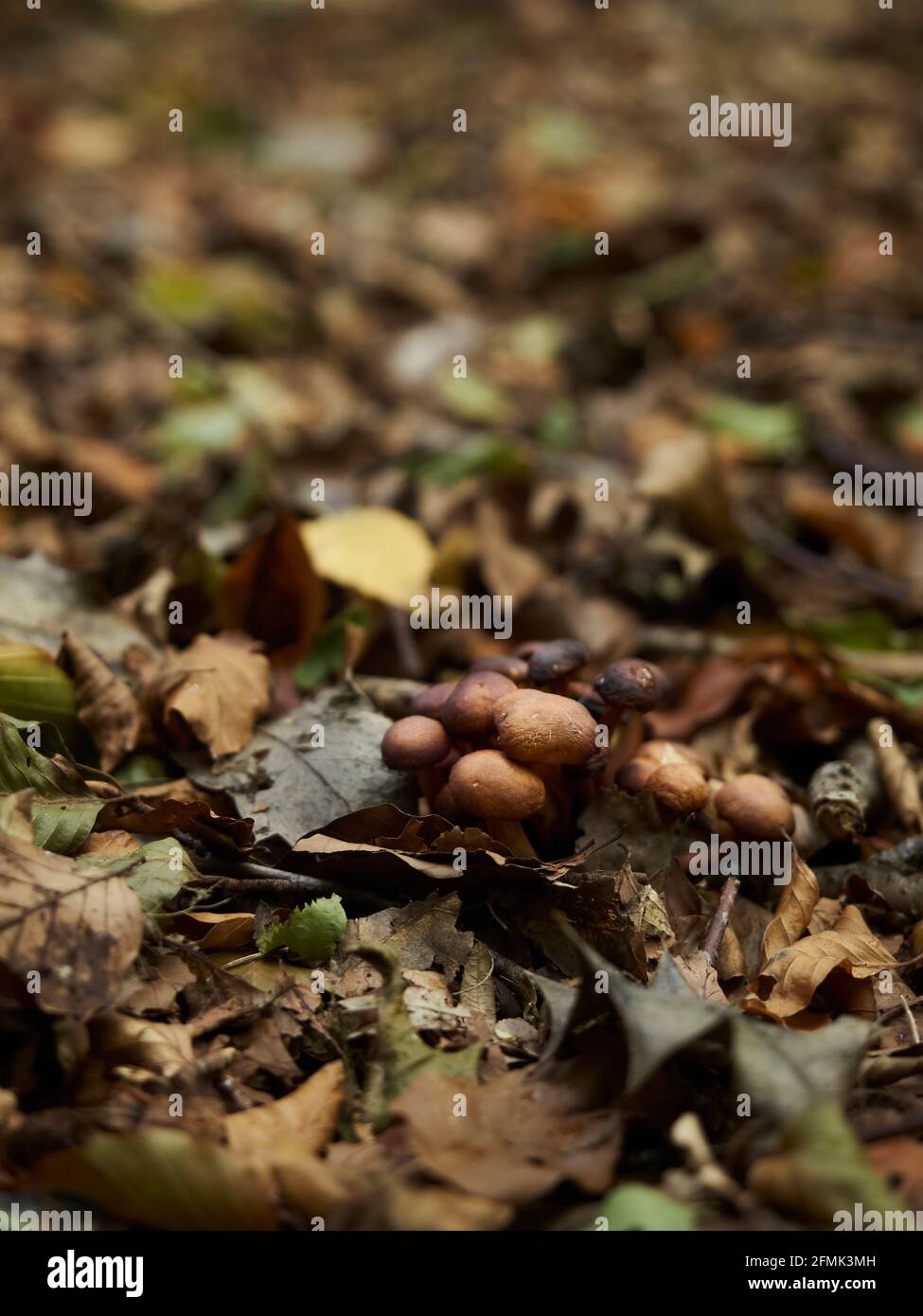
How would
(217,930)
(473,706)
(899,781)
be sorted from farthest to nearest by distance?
1. (899,781)
2. (473,706)
3. (217,930)

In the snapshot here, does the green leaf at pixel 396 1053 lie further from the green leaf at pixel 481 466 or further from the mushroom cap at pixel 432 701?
the green leaf at pixel 481 466

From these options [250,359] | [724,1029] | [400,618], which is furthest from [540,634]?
[250,359]

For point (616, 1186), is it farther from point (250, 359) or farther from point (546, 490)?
point (250, 359)

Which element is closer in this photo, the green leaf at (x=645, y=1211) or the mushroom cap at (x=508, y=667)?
the green leaf at (x=645, y=1211)

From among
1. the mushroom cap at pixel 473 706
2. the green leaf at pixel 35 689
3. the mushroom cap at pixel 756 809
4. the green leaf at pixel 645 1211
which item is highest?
the green leaf at pixel 35 689

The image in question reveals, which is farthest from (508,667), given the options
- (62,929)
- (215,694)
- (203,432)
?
(203,432)

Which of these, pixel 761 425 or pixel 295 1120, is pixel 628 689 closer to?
pixel 295 1120

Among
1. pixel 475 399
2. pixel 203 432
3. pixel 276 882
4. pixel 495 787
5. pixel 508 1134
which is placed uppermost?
pixel 475 399

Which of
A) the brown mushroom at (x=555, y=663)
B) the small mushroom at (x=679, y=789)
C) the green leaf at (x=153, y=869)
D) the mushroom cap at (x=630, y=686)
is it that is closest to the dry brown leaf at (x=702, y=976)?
the small mushroom at (x=679, y=789)
